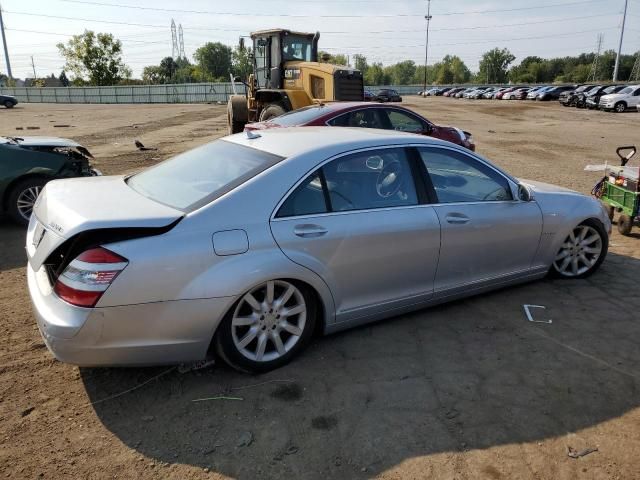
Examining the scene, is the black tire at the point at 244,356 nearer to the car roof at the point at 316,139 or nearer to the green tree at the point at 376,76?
the car roof at the point at 316,139

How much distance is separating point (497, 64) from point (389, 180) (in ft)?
469

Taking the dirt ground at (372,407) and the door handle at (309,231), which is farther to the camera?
the door handle at (309,231)

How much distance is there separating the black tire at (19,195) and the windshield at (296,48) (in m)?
10.3

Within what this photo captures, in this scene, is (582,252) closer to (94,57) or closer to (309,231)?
(309,231)

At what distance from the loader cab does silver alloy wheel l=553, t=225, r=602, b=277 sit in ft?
38.9

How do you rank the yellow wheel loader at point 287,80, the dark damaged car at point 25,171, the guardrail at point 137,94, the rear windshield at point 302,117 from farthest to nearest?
the guardrail at point 137,94
the yellow wheel loader at point 287,80
the rear windshield at point 302,117
the dark damaged car at point 25,171

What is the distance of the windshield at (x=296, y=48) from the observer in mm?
15547

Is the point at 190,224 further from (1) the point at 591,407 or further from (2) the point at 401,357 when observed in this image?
(1) the point at 591,407

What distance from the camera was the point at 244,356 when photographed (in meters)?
3.26

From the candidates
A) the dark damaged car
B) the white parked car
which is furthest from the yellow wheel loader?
A: the white parked car

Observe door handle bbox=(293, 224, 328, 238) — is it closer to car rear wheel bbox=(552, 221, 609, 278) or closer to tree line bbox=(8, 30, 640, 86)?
car rear wheel bbox=(552, 221, 609, 278)

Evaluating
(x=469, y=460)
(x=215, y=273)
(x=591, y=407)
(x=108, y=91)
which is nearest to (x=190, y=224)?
(x=215, y=273)

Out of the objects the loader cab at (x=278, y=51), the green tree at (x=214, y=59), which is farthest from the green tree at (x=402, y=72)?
the loader cab at (x=278, y=51)

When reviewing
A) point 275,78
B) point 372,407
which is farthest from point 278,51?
point 372,407
